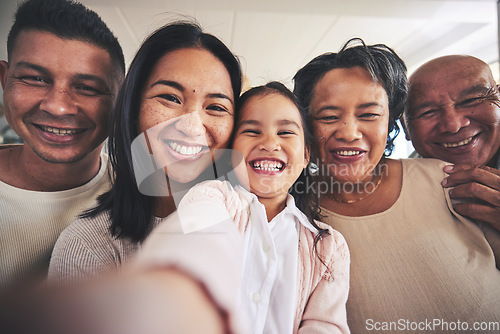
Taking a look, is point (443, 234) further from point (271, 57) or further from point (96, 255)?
point (96, 255)

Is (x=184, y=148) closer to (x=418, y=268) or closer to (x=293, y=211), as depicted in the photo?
(x=293, y=211)

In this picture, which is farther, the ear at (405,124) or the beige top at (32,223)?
the ear at (405,124)

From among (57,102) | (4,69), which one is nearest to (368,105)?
(57,102)

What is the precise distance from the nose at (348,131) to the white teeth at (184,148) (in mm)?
266

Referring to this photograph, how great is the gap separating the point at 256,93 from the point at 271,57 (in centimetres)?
10

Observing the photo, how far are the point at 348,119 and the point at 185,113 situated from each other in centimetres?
30

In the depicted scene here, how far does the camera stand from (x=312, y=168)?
1.80 ft

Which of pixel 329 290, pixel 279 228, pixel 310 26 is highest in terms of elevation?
pixel 310 26

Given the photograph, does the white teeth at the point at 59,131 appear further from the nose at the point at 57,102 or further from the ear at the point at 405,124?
the ear at the point at 405,124

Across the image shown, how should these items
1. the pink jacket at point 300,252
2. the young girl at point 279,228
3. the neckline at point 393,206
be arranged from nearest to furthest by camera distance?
A: the pink jacket at point 300,252 → the young girl at point 279,228 → the neckline at point 393,206

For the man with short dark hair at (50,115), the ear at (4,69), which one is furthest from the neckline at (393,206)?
the ear at (4,69)

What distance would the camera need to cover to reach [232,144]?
1.63 feet

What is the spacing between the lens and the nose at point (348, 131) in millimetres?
506

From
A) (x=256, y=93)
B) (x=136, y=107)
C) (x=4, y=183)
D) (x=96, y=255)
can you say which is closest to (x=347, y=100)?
(x=256, y=93)
